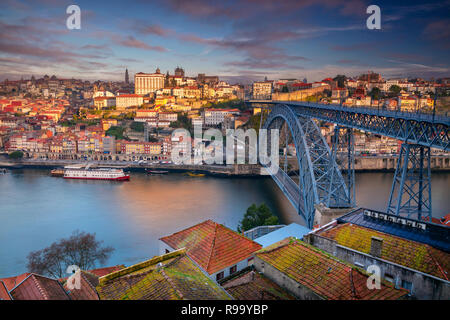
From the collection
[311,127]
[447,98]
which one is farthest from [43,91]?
[447,98]

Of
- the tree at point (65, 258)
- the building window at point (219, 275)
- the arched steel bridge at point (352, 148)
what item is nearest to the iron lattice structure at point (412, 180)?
the arched steel bridge at point (352, 148)

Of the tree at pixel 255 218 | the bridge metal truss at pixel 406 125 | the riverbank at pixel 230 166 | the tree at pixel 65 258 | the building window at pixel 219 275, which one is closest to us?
the building window at pixel 219 275

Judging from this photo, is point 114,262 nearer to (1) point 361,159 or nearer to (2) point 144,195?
(2) point 144,195

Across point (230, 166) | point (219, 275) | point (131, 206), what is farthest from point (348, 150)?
point (230, 166)

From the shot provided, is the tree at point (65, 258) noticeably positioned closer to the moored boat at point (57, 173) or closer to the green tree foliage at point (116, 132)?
the moored boat at point (57, 173)

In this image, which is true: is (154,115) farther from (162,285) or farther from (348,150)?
(162,285)

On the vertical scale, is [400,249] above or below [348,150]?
below
